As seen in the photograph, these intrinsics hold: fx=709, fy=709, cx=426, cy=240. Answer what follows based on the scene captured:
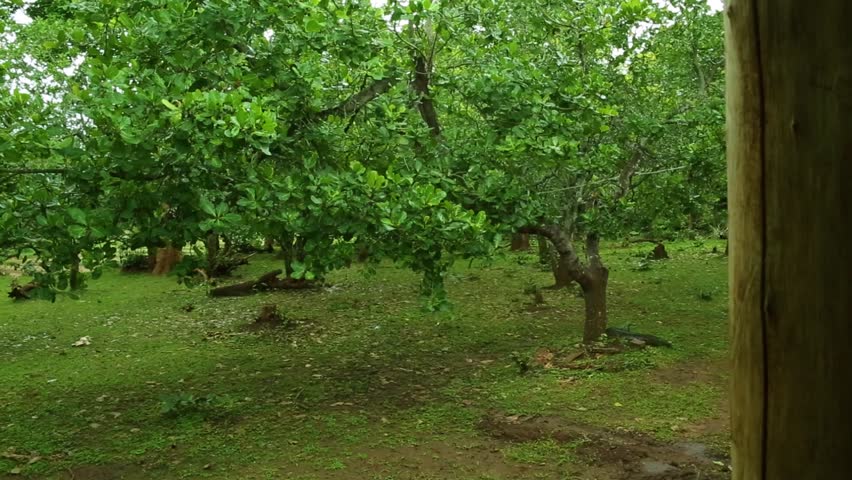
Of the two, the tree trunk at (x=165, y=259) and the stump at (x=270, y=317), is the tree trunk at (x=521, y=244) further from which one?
the stump at (x=270, y=317)

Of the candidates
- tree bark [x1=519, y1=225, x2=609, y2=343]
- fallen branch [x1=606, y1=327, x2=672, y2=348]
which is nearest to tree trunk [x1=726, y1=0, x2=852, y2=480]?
tree bark [x1=519, y1=225, x2=609, y2=343]

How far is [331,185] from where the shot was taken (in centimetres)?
414

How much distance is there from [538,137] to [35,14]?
361 inches

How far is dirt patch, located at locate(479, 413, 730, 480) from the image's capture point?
162 inches

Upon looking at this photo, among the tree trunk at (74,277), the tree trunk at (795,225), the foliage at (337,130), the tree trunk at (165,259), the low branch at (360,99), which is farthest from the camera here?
the tree trunk at (165,259)

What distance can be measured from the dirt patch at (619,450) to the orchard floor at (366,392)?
2 cm

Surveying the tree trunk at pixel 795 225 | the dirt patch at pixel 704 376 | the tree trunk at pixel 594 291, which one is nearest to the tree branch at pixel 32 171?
the tree trunk at pixel 795 225

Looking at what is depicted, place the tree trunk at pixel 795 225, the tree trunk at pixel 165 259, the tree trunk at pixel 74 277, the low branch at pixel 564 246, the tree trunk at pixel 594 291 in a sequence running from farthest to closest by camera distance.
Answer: the tree trunk at pixel 165 259
the tree trunk at pixel 594 291
the low branch at pixel 564 246
the tree trunk at pixel 74 277
the tree trunk at pixel 795 225

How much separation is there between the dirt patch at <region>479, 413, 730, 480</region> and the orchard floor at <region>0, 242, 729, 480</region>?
0.02 meters

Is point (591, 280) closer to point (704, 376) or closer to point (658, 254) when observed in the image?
point (704, 376)

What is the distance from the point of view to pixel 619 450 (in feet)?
14.6

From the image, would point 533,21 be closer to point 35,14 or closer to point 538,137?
point 538,137

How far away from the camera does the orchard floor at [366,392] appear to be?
4.50 meters

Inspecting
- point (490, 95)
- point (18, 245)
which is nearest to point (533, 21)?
point (490, 95)
